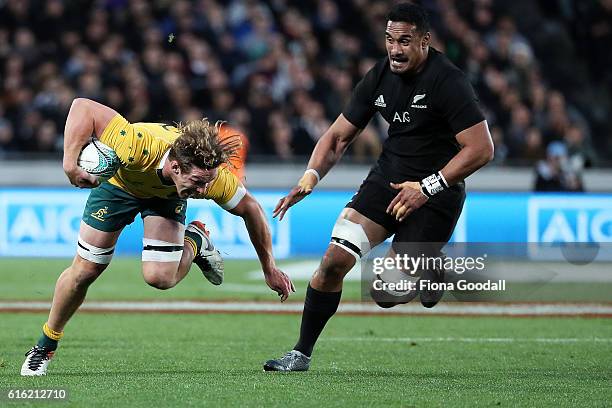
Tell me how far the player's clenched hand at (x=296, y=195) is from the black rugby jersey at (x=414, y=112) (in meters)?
0.54

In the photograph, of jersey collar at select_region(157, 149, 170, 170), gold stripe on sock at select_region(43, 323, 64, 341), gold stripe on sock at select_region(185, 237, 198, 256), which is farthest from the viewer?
gold stripe on sock at select_region(185, 237, 198, 256)

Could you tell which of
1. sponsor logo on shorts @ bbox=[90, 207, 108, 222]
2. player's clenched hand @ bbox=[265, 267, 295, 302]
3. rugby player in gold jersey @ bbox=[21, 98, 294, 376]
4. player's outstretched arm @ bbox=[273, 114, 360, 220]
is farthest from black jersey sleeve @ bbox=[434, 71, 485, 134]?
sponsor logo on shorts @ bbox=[90, 207, 108, 222]

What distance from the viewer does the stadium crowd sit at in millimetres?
18156

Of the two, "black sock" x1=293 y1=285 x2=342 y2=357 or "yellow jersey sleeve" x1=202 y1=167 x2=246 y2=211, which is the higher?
"yellow jersey sleeve" x1=202 y1=167 x2=246 y2=211

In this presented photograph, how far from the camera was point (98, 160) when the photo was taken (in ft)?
23.8

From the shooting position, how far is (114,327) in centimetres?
1067

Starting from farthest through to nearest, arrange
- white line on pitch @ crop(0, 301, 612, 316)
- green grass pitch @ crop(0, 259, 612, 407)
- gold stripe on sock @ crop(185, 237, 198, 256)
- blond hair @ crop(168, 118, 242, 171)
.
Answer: white line on pitch @ crop(0, 301, 612, 316), gold stripe on sock @ crop(185, 237, 198, 256), blond hair @ crop(168, 118, 242, 171), green grass pitch @ crop(0, 259, 612, 407)

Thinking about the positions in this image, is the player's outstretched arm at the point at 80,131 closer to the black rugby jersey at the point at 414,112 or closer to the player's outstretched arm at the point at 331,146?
the player's outstretched arm at the point at 331,146

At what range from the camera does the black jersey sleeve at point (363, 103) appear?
324 inches

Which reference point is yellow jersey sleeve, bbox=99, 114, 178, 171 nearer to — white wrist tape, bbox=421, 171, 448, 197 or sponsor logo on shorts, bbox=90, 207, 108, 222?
sponsor logo on shorts, bbox=90, 207, 108, 222

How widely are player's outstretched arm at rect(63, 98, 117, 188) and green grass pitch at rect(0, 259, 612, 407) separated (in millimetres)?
1215

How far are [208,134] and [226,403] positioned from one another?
173 cm

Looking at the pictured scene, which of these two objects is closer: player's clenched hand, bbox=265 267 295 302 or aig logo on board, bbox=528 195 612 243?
player's clenched hand, bbox=265 267 295 302

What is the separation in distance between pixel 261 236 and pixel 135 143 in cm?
109
